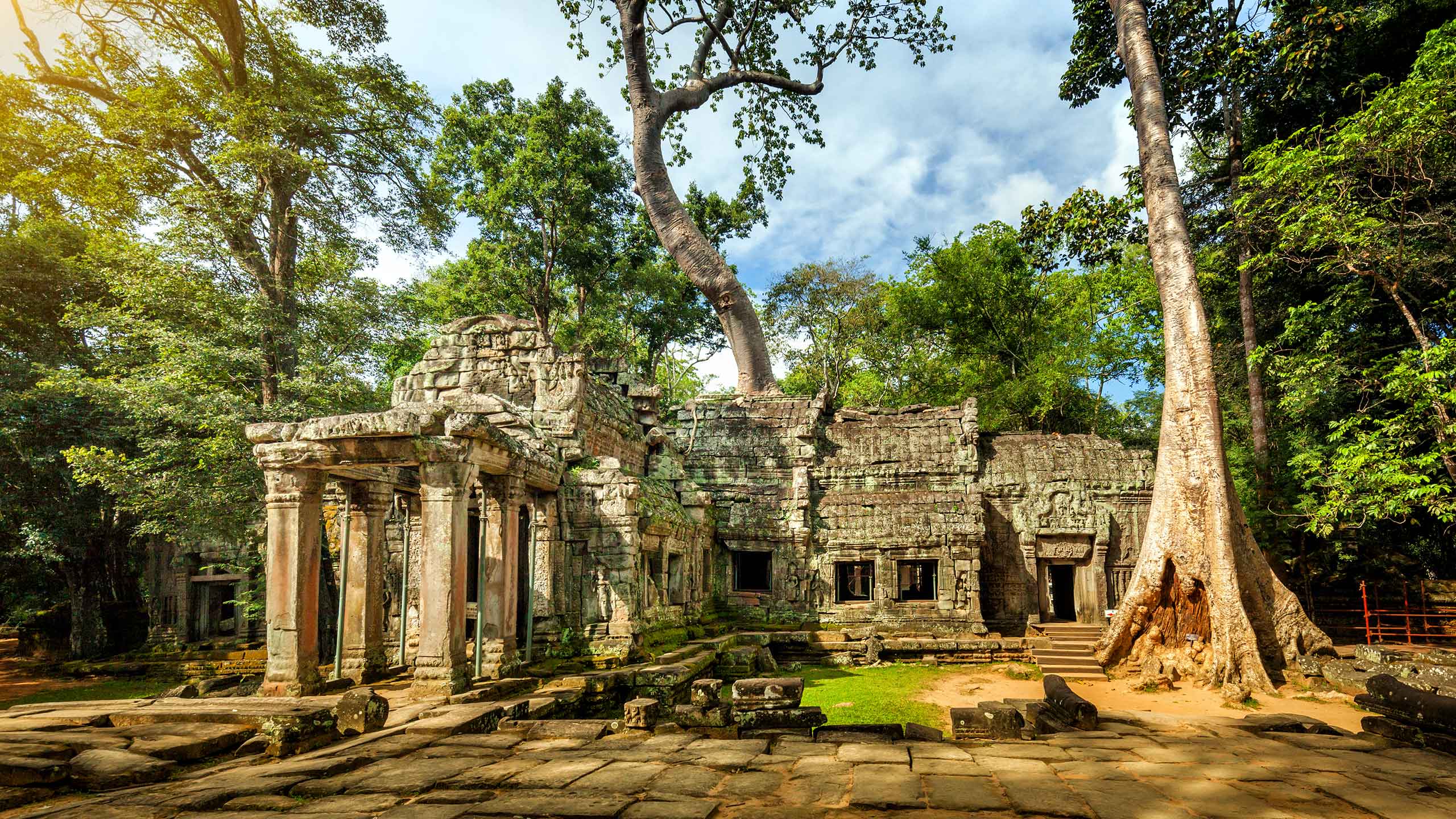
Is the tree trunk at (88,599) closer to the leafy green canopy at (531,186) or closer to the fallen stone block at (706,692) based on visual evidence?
the leafy green canopy at (531,186)

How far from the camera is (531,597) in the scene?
35.0 ft

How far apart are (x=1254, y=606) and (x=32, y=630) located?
94.8ft

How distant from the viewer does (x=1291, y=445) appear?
1686cm

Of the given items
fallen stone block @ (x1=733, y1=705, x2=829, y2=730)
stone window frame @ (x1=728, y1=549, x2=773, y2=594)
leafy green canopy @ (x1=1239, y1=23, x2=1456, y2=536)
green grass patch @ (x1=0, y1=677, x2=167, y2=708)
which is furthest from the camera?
stone window frame @ (x1=728, y1=549, x2=773, y2=594)

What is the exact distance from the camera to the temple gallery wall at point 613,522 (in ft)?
28.9

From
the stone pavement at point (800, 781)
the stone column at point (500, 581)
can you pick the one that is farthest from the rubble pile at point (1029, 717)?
the stone column at point (500, 581)

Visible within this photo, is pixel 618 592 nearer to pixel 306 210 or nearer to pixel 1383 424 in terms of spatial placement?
pixel 306 210

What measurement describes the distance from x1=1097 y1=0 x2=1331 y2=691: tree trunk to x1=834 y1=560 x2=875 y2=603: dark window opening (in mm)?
5376

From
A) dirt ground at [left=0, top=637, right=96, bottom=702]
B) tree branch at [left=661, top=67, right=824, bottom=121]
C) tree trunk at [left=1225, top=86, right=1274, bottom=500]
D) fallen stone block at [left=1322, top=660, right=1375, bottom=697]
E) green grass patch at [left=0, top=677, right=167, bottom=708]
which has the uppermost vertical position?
tree branch at [left=661, top=67, right=824, bottom=121]

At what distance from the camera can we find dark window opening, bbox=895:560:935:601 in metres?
18.5

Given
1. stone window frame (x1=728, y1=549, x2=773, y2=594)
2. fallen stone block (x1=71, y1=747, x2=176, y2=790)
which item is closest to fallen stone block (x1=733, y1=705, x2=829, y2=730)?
fallen stone block (x1=71, y1=747, x2=176, y2=790)

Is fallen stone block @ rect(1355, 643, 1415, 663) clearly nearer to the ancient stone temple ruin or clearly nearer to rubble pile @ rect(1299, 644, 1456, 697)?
rubble pile @ rect(1299, 644, 1456, 697)

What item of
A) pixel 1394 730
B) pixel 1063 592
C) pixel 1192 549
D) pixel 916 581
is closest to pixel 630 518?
pixel 1394 730

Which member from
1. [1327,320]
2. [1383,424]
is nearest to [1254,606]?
[1383,424]
